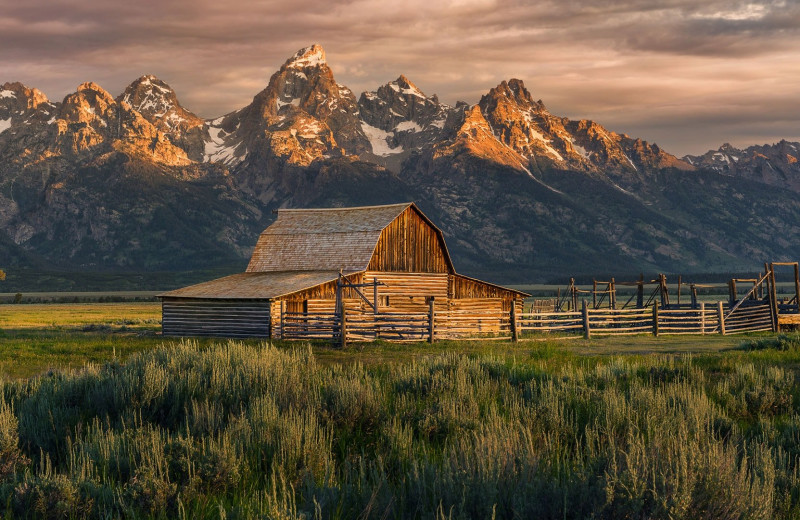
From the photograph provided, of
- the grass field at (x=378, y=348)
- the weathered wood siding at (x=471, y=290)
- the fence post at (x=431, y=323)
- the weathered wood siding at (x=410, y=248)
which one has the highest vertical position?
the weathered wood siding at (x=410, y=248)

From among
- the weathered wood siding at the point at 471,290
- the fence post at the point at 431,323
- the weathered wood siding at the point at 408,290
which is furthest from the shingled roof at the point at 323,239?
the fence post at the point at 431,323

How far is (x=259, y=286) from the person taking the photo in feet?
126

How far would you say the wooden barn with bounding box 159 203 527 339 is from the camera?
33.8 meters

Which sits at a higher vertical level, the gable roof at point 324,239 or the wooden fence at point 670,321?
the gable roof at point 324,239

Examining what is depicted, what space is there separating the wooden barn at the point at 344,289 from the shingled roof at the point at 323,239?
7cm

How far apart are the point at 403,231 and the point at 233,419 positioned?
3402cm

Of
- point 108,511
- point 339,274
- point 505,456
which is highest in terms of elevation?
point 339,274

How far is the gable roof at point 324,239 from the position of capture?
42125mm

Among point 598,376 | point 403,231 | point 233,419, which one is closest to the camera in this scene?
point 233,419

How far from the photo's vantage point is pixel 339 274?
38375mm

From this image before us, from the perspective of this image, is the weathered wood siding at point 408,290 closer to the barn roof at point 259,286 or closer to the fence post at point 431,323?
the barn roof at point 259,286

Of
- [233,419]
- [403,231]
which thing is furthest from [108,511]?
[403,231]

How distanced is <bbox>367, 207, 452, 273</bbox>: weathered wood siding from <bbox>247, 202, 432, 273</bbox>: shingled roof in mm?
541

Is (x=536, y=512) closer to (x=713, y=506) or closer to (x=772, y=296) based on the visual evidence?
(x=713, y=506)
